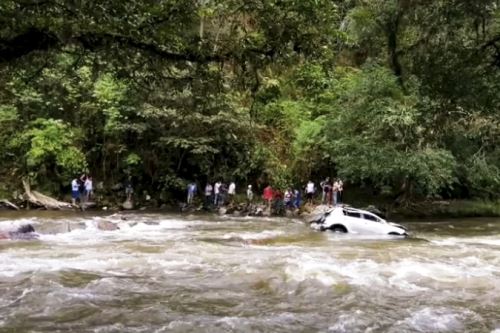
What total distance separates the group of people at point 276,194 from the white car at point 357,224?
25.8 feet

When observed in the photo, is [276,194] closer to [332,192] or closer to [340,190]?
[332,192]

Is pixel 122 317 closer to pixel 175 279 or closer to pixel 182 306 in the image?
pixel 182 306

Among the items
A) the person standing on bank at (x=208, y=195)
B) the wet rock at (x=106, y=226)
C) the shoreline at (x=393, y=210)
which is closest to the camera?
the wet rock at (x=106, y=226)

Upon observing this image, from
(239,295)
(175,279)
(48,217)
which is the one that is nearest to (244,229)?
(48,217)

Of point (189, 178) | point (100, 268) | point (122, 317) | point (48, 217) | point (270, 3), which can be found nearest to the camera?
point (270, 3)

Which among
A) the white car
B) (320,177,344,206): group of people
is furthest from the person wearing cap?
the white car

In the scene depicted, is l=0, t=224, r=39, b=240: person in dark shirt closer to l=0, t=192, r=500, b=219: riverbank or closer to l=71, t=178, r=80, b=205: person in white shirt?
l=0, t=192, r=500, b=219: riverbank

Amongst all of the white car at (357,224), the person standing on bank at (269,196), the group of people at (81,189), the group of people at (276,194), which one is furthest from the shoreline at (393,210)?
the white car at (357,224)

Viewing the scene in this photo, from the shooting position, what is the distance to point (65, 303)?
448 inches

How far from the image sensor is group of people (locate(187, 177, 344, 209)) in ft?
107

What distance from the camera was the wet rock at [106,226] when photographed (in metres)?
23.3

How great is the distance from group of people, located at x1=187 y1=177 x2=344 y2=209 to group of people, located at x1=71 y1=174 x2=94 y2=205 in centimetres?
512

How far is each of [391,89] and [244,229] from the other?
9.95 meters

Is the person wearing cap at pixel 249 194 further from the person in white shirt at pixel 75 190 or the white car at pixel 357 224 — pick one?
the white car at pixel 357 224
